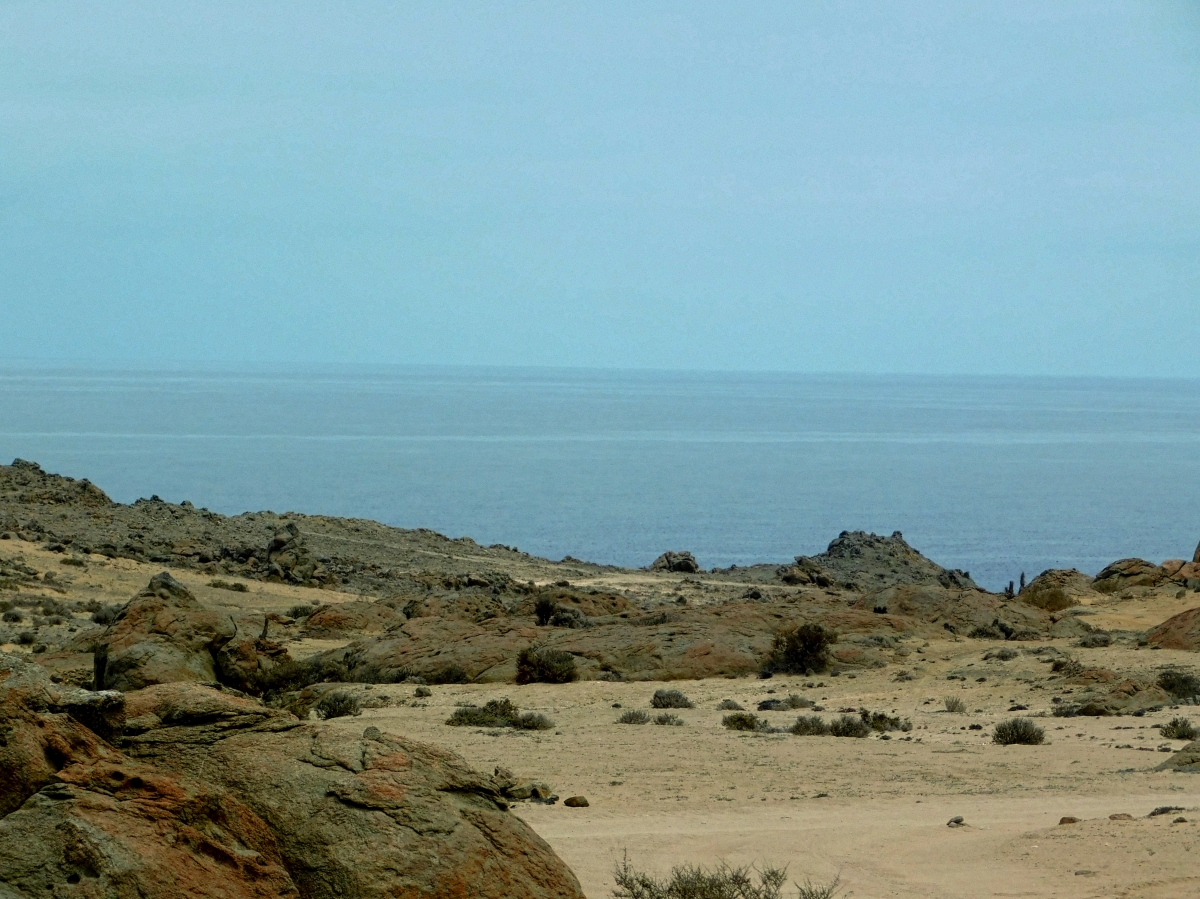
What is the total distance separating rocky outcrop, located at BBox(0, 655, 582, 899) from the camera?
552cm

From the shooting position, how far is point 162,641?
15516 mm

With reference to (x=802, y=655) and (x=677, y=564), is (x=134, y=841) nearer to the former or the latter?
(x=802, y=655)

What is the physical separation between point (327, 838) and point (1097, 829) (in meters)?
6.24

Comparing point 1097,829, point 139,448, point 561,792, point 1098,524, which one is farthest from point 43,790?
point 139,448

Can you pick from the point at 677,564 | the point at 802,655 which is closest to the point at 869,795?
the point at 802,655

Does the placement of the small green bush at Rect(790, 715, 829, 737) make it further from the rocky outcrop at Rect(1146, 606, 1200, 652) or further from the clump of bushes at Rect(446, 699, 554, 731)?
the rocky outcrop at Rect(1146, 606, 1200, 652)

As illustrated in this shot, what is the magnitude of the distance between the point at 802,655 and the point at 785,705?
323 cm

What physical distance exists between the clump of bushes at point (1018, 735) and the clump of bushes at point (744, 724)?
2698mm

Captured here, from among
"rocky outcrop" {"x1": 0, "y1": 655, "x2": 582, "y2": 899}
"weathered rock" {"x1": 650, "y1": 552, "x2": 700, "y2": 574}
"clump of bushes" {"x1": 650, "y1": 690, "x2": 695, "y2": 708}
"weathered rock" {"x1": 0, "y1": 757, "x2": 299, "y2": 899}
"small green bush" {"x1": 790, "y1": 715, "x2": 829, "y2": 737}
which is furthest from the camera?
"weathered rock" {"x1": 650, "y1": 552, "x2": 700, "y2": 574}

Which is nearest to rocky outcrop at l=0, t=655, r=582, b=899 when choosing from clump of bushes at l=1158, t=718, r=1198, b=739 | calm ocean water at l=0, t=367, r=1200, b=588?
clump of bushes at l=1158, t=718, r=1198, b=739

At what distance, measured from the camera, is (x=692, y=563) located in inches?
1671

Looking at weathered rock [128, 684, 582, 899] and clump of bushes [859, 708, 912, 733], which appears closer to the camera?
weathered rock [128, 684, 582, 899]

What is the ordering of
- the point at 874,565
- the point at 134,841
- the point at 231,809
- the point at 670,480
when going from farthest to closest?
the point at 670,480 < the point at 874,565 < the point at 231,809 < the point at 134,841

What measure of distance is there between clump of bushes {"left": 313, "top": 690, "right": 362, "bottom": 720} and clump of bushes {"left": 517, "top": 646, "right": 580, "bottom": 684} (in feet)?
14.2
